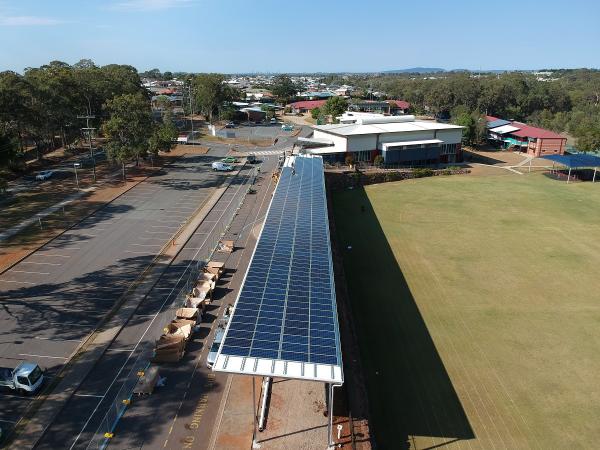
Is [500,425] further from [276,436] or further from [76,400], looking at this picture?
[76,400]

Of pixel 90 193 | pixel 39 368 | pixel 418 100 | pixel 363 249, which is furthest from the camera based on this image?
pixel 418 100

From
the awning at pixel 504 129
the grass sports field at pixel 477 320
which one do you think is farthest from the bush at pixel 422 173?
the awning at pixel 504 129

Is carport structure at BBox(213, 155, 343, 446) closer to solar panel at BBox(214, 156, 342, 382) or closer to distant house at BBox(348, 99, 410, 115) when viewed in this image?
solar panel at BBox(214, 156, 342, 382)

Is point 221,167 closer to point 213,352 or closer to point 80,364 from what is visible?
point 80,364

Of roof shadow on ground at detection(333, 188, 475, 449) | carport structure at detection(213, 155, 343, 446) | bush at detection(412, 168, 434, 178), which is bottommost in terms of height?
roof shadow on ground at detection(333, 188, 475, 449)

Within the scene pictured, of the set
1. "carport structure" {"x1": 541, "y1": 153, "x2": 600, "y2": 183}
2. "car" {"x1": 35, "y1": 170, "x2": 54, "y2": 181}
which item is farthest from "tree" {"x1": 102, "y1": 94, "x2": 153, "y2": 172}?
"carport structure" {"x1": 541, "y1": 153, "x2": 600, "y2": 183}

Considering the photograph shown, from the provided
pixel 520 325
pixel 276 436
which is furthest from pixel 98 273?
pixel 520 325
